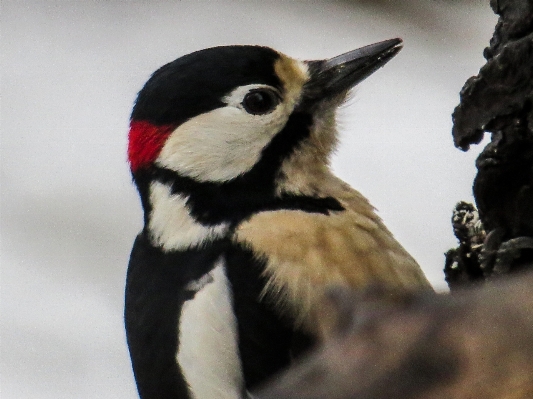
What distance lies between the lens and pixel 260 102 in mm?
2262

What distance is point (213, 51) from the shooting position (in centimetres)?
217

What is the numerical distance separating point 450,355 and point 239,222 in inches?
56.8

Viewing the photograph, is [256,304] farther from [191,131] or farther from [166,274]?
[191,131]

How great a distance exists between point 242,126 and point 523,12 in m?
0.82

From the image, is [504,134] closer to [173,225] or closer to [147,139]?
[173,225]

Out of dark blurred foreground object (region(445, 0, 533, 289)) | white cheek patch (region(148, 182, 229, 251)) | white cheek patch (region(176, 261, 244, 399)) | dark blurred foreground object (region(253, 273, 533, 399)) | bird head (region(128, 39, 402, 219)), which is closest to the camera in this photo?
dark blurred foreground object (region(253, 273, 533, 399))

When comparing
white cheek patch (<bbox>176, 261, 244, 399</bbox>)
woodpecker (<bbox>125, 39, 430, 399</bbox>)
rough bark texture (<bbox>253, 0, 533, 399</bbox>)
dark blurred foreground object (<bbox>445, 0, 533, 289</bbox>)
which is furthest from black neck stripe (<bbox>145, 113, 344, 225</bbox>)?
rough bark texture (<bbox>253, 0, 533, 399</bbox>)

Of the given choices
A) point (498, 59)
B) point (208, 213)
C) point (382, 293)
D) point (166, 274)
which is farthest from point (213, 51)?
point (382, 293)

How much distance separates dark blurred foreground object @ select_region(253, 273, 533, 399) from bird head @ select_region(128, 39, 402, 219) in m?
1.54

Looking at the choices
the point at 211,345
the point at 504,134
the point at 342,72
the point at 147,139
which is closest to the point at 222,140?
the point at 147,139

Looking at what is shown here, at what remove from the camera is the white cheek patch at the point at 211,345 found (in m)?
1.82

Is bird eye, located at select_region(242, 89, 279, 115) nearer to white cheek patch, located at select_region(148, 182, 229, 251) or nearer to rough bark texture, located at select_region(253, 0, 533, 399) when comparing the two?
white cheek patch, located at select_region(148, 182, 229, 251)

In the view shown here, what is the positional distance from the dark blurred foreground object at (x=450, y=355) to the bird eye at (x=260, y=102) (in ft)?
5.32

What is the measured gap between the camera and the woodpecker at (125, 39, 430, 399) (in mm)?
1847
